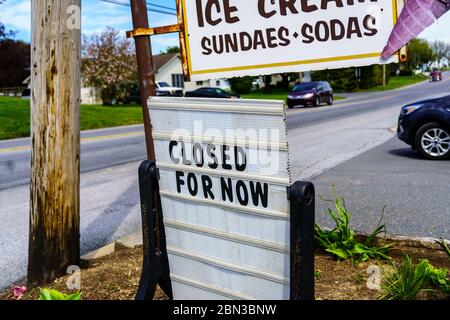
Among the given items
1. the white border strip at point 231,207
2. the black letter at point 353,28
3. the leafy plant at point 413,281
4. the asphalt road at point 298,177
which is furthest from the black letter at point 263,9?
the asphalt road at point 298,177

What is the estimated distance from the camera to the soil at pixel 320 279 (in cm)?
306

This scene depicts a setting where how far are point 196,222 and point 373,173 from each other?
6.19 meters

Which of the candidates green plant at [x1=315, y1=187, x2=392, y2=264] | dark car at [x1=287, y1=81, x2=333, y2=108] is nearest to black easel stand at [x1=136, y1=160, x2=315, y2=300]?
green plant at [x1=315, y1=187, x2=392, y2=264]

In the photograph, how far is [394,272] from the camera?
3.24 m

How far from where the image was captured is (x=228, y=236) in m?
2.24

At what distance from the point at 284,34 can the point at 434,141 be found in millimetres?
7533

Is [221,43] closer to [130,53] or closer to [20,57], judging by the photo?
[130,53]

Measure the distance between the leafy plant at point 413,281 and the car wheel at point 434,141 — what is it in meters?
6.56

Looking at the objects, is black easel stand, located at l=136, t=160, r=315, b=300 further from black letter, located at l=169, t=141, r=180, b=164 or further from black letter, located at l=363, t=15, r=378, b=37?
black letter, located at l=363, t=15, r=378, b=37

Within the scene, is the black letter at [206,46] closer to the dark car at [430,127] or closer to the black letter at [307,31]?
the black letter at [307,31]


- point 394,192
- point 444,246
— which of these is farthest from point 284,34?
point 394,192

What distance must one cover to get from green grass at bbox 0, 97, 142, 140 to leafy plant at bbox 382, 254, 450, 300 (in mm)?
17686

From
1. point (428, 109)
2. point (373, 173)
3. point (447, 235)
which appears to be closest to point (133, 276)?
point (447, 235)
